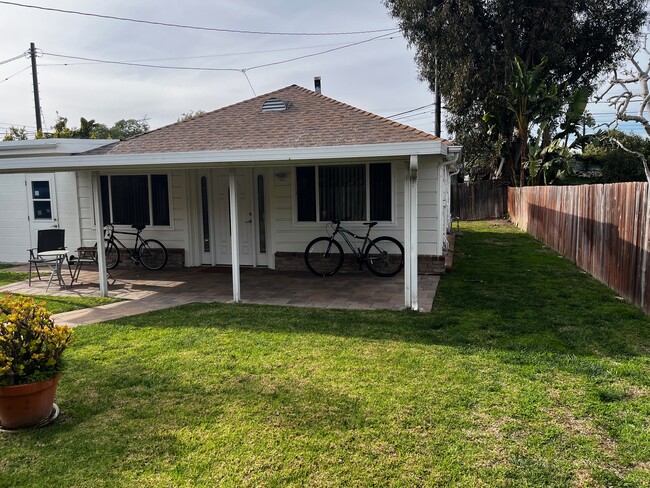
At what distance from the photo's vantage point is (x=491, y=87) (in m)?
21.6

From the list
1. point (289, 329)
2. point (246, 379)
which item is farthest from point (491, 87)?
point (246, 379)

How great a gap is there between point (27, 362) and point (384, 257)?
258 inches

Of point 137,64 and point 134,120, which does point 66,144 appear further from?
point 134,120

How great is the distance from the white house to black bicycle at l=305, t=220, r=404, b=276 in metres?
0.25

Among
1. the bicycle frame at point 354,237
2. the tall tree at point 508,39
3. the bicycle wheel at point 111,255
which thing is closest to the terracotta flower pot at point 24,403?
the bicycle frame at point 354,237

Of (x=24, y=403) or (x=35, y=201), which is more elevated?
(x=35, y=201)

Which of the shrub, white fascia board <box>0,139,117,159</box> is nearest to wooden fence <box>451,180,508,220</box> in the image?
white fascia board <box>0,139,117,159</box>

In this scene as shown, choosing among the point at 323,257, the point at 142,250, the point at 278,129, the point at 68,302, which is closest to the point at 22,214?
the point at 142,250

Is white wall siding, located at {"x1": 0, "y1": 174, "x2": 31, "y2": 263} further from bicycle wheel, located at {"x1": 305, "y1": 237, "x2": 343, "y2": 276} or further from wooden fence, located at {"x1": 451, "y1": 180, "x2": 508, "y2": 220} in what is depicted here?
wooden fence, located at {"x1": 451, "y1": 180, "x2": 508, "y2": 220}

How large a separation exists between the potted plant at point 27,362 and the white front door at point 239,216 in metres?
6.50

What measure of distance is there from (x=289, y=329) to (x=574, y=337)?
10.5 ft

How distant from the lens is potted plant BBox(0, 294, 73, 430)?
3.32 meters

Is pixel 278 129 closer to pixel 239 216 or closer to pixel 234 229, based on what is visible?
pixel 239 216

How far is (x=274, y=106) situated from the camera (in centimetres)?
1014
